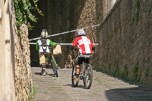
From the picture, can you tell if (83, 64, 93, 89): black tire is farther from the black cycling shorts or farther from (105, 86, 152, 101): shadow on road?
(105, 86, 152, 101): shadow on road

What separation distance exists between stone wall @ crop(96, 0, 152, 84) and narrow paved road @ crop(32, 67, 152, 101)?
2.59ft

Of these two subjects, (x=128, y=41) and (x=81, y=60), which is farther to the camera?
(x=128, y=41)

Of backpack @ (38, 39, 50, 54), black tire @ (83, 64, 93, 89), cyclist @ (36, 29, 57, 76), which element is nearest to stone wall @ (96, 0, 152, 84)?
black tire @ (83, 64, 93, 89)

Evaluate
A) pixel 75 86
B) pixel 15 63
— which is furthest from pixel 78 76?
pixel 15 63

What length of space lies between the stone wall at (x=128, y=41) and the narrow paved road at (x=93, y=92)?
2.59ft

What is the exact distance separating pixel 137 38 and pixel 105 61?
5.14 m

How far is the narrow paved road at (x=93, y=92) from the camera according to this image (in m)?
10.3

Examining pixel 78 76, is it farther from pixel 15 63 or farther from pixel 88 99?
pixel 15 63

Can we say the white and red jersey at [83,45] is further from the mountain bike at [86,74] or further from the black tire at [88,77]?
the black tire at [88,77]

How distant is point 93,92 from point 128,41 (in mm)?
4546

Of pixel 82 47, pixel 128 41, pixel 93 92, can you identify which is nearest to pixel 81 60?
pixel 82 47

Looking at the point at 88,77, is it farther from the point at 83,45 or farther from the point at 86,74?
the point at 83,45

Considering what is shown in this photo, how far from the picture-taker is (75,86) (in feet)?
41.8

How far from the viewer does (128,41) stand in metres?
15.8
